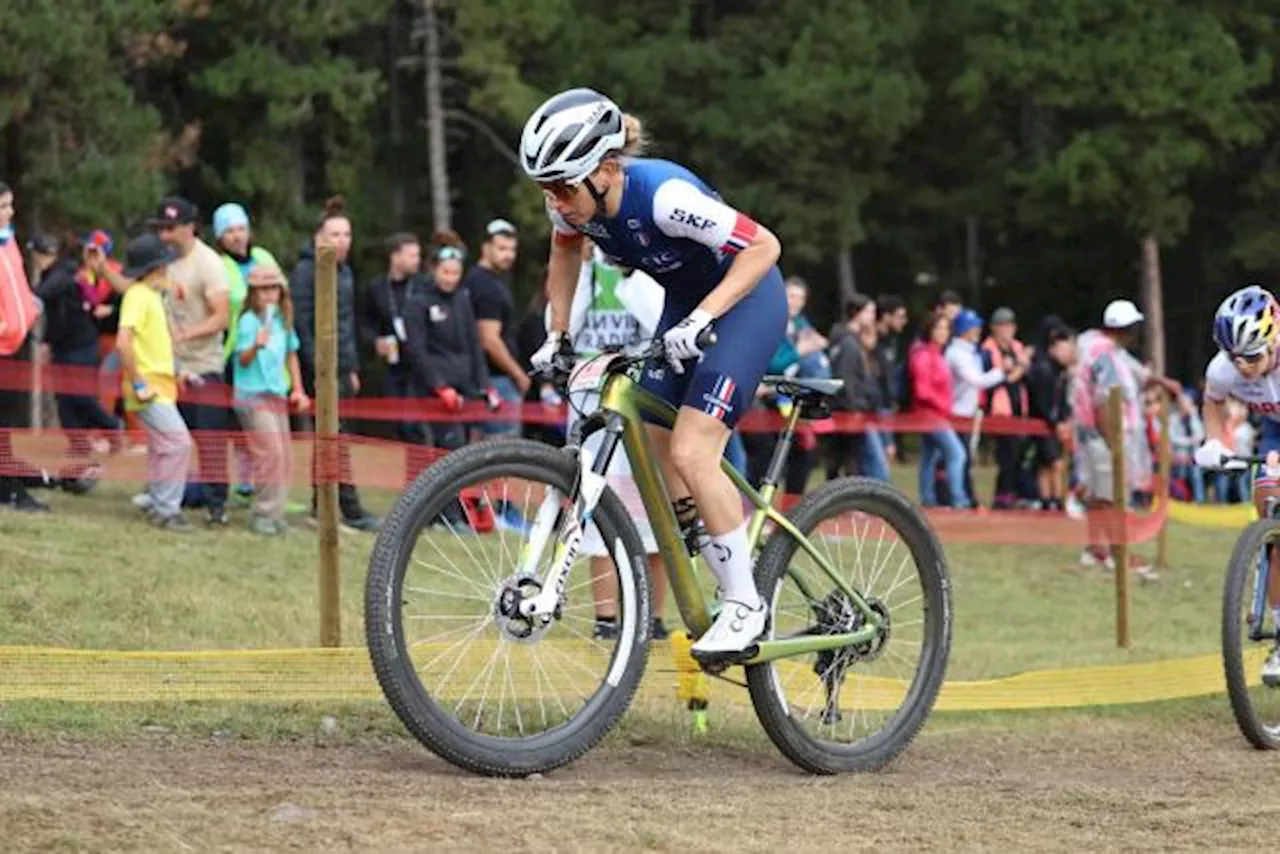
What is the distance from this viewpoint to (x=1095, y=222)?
44562 mm

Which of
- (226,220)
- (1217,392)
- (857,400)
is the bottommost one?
(857,400)

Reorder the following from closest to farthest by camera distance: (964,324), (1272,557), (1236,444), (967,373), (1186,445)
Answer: (1272,557) < (967,373) < (964,324) < (1236,444) < (1186,445)

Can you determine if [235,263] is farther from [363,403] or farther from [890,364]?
[890,364]

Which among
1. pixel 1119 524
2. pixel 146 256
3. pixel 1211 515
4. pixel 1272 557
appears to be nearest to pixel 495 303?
pixel 146 256

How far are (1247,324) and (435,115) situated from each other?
107 feet

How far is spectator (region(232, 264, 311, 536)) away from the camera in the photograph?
13.3 m

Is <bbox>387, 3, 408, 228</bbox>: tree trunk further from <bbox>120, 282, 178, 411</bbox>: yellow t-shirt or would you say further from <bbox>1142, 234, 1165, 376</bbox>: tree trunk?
<bbox>120, 282, 178, 411</bbox>: yellow t-shirt

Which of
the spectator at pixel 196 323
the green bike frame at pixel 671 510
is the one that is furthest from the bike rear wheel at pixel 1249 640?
the spectator at pixel 196 323

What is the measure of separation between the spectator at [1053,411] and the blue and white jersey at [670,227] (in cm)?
1296

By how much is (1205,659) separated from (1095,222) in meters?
34.1

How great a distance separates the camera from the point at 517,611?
721 cm

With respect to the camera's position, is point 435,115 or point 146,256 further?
point 435,115

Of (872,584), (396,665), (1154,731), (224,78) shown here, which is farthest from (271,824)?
(224,78)

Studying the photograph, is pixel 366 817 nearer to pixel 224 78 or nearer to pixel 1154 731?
pixel 1154 731
